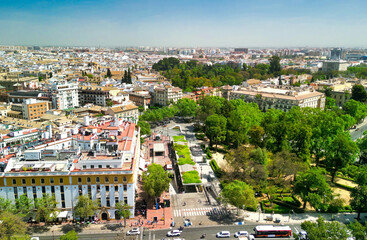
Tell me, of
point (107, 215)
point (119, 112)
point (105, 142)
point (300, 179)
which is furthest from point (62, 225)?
point (119, 112)

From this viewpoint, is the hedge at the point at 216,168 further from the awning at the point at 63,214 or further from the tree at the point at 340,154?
the awning at the point at 63,214

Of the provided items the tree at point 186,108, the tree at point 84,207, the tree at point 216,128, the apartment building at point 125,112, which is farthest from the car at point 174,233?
the tree at point 186,108

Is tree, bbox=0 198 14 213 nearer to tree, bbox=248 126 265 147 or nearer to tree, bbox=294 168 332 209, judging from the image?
tree, bbox=294 168 332 209

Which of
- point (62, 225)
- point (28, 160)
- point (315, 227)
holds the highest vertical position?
point (28, 160)

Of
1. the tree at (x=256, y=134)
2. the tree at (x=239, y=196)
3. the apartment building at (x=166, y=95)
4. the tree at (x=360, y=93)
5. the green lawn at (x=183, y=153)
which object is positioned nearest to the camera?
the tree at (x=239, y=196)

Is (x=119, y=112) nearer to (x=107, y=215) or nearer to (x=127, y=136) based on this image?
(x=127, y=136)

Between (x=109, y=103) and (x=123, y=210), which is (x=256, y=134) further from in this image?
(x=109, y=103)

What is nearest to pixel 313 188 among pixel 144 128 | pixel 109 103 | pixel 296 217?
pixel 296 217

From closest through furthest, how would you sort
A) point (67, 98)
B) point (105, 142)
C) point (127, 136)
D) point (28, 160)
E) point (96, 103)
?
point (28, 160), point (105, 142), point (127, 136), point (67, 98), point (96, 103)
